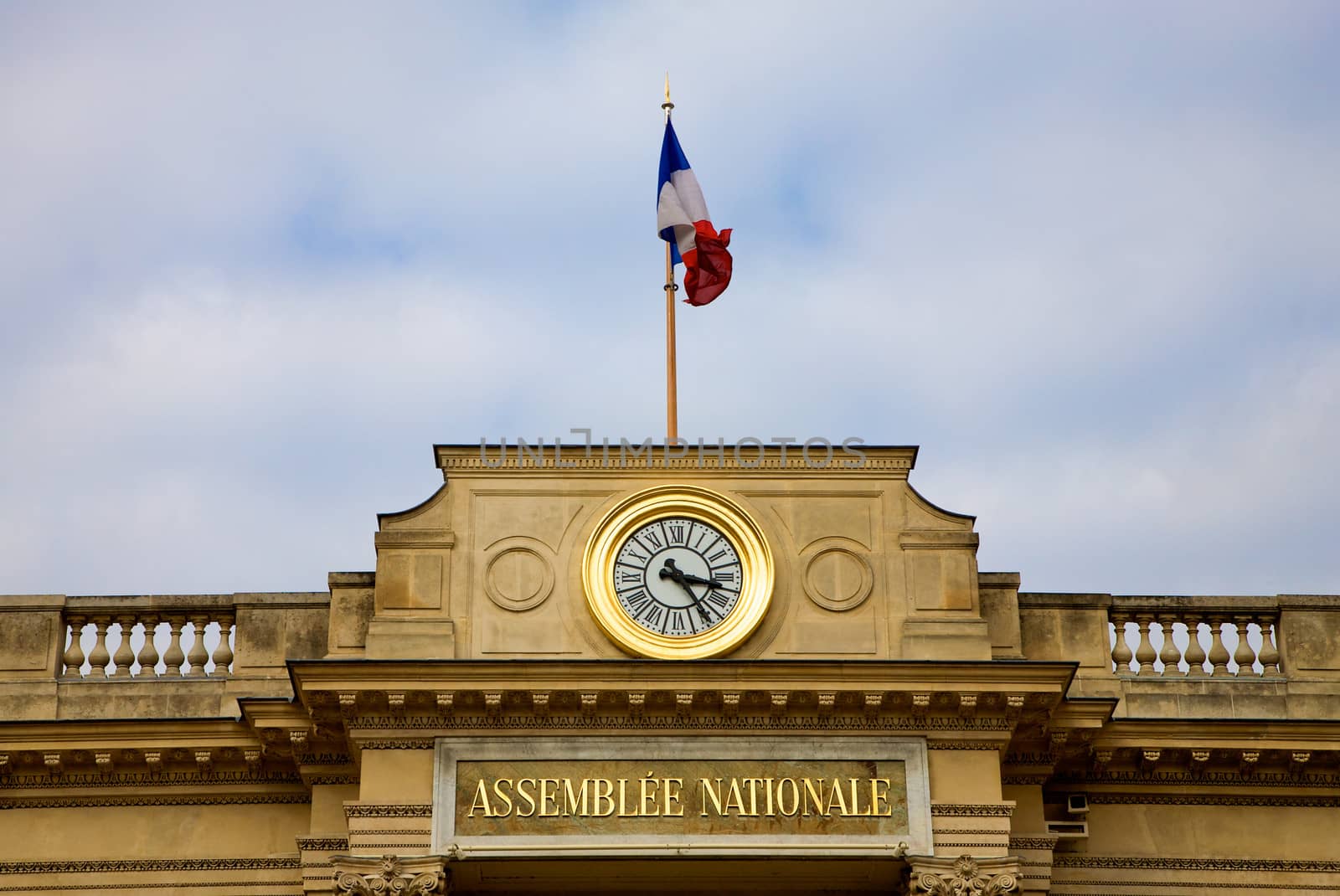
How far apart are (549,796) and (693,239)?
8.19 m

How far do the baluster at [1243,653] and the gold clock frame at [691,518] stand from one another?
561 cm

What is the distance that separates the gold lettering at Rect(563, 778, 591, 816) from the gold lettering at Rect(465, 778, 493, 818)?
777 mm

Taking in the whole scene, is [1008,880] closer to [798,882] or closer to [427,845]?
[798,882]

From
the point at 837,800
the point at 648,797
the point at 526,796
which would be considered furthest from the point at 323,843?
the point at 837,800

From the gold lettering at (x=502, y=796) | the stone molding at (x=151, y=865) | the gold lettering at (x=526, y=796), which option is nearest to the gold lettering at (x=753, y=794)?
the gold lettering at (x=526, y=796)

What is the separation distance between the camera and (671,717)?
2616 centimetres

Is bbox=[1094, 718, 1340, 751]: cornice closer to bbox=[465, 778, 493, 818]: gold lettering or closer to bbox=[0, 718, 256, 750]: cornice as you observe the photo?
bbox=[465, 778, 493, 818]: gold lettering

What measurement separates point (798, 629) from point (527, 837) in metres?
3.65

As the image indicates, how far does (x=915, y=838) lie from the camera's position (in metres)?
25.7

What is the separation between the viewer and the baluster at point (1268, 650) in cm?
2803

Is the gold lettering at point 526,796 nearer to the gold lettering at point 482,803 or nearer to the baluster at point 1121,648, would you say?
the gold lettering at point 482,803

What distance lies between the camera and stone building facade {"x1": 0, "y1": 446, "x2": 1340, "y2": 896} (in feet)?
84.6

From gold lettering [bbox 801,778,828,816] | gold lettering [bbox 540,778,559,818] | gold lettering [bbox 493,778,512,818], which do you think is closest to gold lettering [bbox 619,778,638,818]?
gold lettering [bbox 540,778,559,818]

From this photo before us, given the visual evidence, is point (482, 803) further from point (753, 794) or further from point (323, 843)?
point (753, 794)
